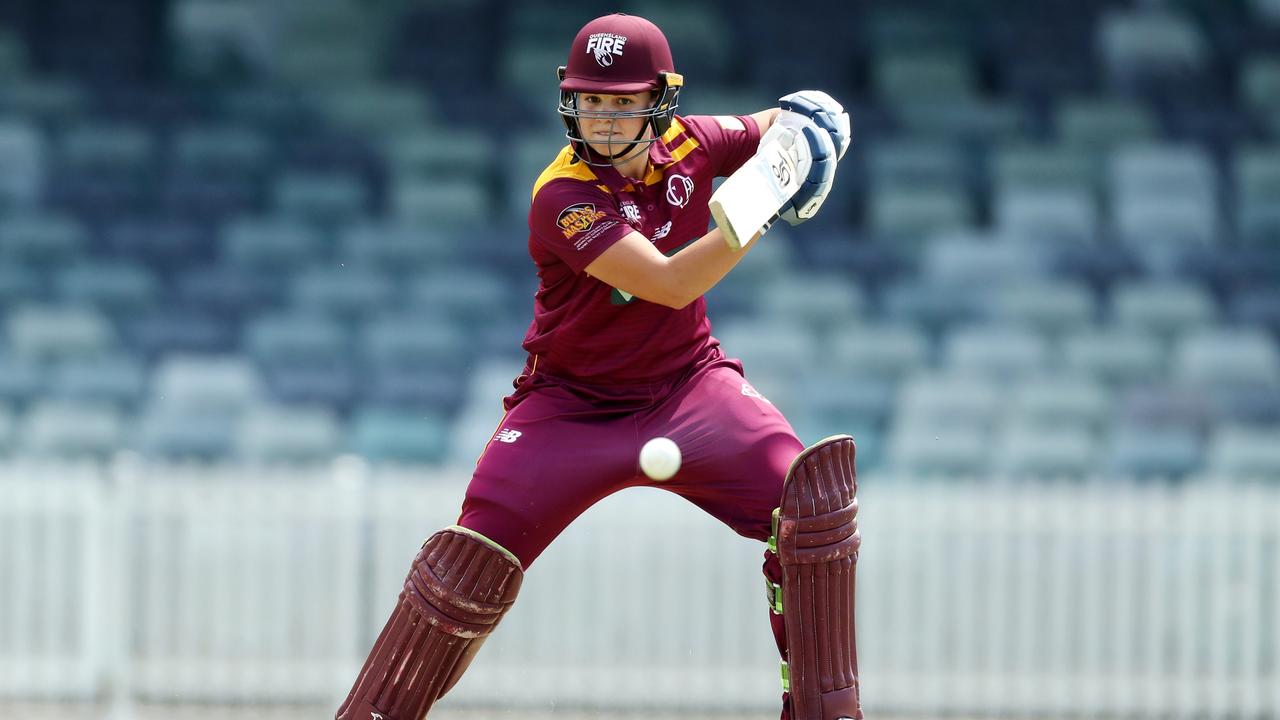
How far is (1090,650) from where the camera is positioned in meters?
7.62

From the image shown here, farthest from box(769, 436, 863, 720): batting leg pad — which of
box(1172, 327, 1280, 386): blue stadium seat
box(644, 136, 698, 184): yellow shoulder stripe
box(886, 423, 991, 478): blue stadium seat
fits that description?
box(1172, 327, 1280, 386): blue stadium seat

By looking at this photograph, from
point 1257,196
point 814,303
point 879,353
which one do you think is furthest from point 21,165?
point 1257,196

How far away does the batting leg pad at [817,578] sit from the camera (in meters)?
3.72

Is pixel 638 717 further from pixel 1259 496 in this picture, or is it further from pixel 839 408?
pixel 1259 496

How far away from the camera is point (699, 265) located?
12.0 ft

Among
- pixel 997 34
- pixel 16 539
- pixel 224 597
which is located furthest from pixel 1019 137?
pixel 16 539

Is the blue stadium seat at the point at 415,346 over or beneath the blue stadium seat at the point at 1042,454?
over

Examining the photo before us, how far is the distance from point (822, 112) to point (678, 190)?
0.41 m

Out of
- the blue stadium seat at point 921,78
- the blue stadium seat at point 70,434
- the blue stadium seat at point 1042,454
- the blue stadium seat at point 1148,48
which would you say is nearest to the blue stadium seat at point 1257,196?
the blue stadium seat at point 1148,48

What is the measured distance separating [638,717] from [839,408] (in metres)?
2.16

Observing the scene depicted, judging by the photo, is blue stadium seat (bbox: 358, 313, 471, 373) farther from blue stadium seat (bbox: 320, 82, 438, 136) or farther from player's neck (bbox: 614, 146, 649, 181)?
player's neck (bbox: 614, 146, 649, 181)

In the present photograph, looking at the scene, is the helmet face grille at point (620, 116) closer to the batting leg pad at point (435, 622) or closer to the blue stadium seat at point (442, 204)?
the batting leg pad at point (435, 622)

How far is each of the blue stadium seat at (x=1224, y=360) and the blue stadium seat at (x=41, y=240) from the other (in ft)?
20.4

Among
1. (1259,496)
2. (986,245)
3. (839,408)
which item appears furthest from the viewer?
(986,245)
